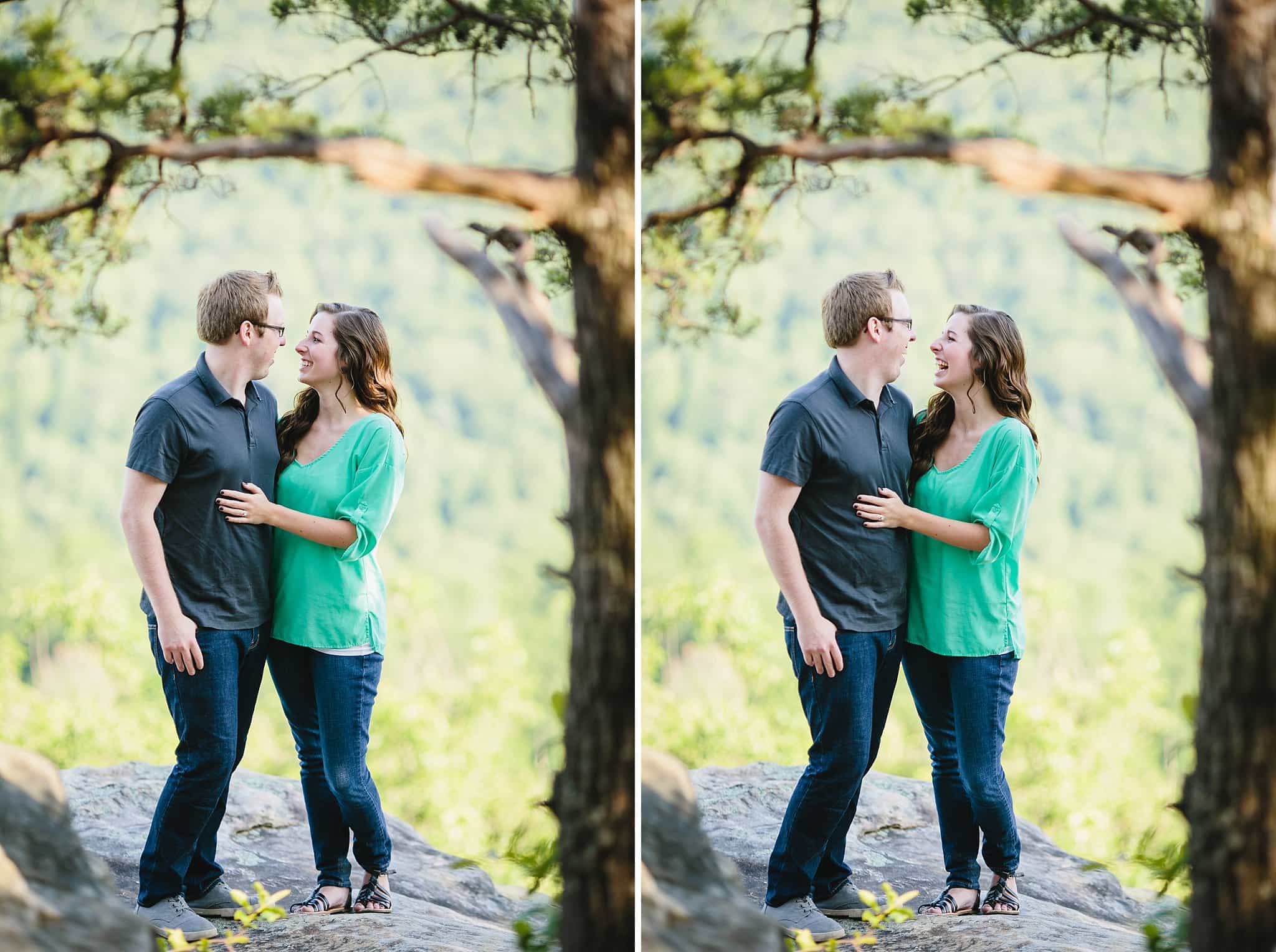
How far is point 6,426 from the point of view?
3230 millimetres

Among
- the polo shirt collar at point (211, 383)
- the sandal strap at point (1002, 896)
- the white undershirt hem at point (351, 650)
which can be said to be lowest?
the sandal strap at point (1002, 896)

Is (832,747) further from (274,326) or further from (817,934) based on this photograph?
(274,326)

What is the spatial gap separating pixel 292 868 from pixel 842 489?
1874mm

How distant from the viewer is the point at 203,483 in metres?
2.92

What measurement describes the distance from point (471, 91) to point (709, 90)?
65cm

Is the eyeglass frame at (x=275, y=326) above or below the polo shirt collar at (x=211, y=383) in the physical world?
above

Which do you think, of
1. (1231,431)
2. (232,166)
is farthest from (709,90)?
(1231,431)

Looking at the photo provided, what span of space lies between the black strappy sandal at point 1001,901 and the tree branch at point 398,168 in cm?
214

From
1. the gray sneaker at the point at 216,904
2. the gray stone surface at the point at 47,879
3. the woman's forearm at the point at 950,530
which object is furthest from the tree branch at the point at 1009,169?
the gray stone surface at the point at 47,879

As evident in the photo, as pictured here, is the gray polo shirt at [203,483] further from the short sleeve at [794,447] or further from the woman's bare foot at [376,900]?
the short sleeve at [794,447]

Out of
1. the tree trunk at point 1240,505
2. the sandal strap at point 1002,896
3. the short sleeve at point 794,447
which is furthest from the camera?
the sandal strap at point 1002,896

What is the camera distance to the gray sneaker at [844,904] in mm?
3137

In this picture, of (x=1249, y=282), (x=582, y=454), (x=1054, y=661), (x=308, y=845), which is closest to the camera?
(x=1249, y=282)

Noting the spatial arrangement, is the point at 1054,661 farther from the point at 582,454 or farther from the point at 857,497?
the point at 582,454
